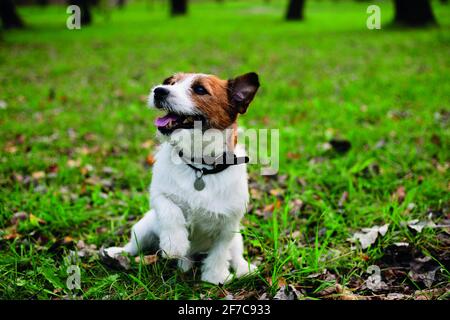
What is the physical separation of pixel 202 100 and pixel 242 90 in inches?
12.3

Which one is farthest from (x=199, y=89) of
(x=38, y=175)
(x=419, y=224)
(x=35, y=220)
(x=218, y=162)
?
(x=38, y=175)

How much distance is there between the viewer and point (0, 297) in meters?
2.92

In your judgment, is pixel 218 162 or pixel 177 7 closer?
pixel 218 162

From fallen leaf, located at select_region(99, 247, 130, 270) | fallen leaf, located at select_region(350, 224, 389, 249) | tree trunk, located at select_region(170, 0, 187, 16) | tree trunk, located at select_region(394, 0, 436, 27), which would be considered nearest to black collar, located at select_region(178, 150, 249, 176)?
fallen leaf, located at select_region(99, 247, 130, 270)

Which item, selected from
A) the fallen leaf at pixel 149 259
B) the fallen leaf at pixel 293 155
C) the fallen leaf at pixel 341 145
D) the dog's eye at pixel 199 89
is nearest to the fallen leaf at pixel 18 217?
the fallen leaf at pixel 149 259

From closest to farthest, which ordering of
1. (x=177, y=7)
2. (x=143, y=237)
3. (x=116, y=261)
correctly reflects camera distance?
(x=116, y=261) → (x=143, y=237) → (x=177, y=7)

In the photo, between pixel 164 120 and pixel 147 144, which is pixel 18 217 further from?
pixel 147 144

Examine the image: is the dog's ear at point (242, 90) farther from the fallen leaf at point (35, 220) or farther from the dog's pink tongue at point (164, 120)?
the fallen leaf at point (35, 220)

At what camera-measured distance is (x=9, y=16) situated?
22062mm

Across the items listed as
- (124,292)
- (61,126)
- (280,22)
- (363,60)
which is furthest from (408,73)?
(280,22)

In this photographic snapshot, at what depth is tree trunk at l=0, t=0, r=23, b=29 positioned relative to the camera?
21733 mm

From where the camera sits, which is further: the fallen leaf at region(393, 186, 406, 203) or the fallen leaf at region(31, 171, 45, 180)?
the fallen leaf at region(31, 171, 45, 180)

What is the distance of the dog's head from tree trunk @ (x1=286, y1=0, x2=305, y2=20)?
23103 millimetres

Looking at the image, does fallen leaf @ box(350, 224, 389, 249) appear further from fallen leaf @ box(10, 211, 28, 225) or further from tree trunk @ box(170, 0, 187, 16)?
tree trunk @ box(170, 0, 187, 16)
